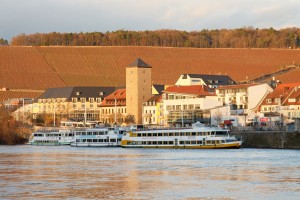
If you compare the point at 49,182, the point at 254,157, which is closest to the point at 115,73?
the point at 254,157

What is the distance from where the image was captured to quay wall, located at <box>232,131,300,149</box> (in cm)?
8112

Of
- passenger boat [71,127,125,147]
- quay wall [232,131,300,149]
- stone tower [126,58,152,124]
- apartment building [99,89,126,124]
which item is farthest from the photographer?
apartment building [99,89,126,124]

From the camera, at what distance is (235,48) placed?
583 ft

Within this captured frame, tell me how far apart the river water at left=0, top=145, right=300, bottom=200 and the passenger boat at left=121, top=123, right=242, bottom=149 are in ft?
40.3

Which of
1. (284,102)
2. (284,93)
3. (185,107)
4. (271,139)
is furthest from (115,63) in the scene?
(271,139)

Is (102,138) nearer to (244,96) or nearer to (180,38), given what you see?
(244,96)

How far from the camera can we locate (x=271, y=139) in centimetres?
8381

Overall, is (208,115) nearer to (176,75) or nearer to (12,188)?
(176,75)

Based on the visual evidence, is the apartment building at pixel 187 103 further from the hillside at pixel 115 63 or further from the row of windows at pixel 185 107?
the hillside at pixel 115 63

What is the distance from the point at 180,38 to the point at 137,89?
5966cm

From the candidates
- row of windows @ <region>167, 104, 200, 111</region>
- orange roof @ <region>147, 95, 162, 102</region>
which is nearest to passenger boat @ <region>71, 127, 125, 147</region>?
row of windows @ <region>167, 104, 200, 111</region>

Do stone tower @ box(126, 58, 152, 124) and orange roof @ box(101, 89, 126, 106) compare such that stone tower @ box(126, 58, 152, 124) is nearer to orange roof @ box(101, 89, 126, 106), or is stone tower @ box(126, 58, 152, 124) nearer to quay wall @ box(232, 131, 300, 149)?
orange roof @ box(101, 89, 126, 106)

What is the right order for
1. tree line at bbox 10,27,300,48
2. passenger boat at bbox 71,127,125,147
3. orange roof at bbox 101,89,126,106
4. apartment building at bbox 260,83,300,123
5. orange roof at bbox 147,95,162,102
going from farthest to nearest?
1. tree line at bbox 10,27,300,48
2. orange roof at bbox 101,89,126,106
3. orange roof at bbox 147,95,162,102
4. apartment building at bbox 260,83,300,123
5. passenger boat at bbox 71,127,125,147

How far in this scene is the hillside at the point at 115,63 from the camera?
16000cm
